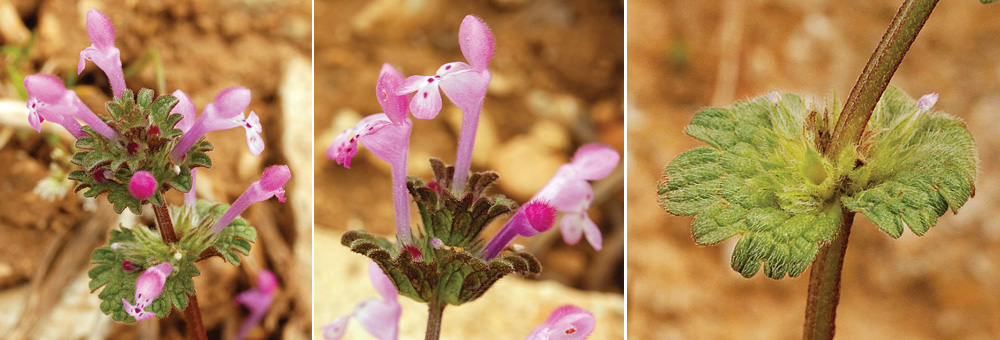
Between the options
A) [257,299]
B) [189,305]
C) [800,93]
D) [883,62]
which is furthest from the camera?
[800,93]

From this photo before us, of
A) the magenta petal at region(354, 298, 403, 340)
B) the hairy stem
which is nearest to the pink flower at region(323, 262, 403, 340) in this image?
the magenta petal at region(354, 298, 403, 340)

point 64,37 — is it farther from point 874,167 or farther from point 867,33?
point 867,33

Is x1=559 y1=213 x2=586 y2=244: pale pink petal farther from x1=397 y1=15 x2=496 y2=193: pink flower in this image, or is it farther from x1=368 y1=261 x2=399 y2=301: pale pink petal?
x1=368 y1=261 x2=399 y2=301: pale pink petal

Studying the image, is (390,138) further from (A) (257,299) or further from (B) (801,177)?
(A) (257,299)

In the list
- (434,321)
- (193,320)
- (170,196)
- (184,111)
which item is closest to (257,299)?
(170,196)

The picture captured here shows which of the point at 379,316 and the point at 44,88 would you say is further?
the point at 379,316

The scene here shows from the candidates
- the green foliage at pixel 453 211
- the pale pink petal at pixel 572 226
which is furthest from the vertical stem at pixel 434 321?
the pale pink petal at pixel 572 226
